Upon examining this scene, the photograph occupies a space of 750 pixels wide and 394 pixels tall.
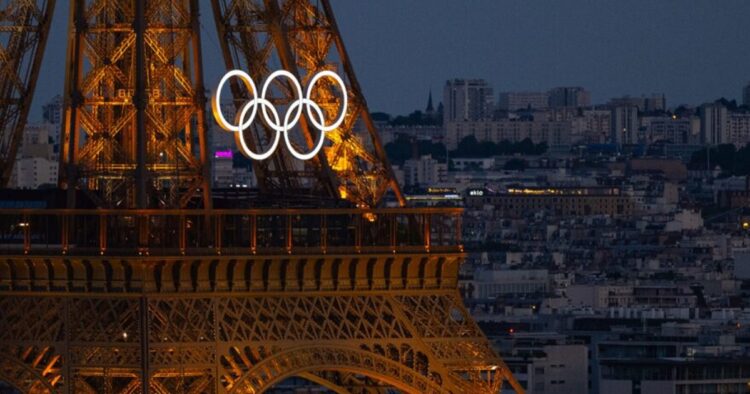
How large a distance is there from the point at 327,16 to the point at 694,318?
86883mm

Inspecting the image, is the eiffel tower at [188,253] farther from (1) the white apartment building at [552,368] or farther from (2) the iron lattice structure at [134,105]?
(1) the white apartment building at [552,368]

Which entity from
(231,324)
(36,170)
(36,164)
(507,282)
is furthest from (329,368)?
(507,282)

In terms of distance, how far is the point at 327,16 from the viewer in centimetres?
7219

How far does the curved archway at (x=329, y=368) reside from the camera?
224 feet

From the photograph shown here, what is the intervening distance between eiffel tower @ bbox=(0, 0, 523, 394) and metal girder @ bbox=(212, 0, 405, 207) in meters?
0.05

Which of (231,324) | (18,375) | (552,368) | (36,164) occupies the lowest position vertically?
(552,368)

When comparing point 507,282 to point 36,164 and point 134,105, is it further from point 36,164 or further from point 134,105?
point 134,105

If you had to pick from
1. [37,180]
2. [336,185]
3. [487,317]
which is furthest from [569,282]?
[336,185]

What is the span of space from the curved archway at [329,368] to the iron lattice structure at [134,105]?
3.08 meters

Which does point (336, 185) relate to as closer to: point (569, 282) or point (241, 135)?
point (241, 135)


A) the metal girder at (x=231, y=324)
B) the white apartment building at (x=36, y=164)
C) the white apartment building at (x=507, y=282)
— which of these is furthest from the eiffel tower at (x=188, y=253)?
the white apartment building at (x=507, y=282)

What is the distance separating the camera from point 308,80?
72125 mm

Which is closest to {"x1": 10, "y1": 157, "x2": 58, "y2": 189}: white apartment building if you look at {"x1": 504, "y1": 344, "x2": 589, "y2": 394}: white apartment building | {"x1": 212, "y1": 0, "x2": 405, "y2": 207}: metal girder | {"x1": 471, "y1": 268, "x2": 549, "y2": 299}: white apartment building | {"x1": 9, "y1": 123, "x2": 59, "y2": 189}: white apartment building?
{"x1": 9, "y1": 123, "x2": 59, "y2": 189}: white apartment building

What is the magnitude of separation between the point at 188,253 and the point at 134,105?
2722 millimetres
